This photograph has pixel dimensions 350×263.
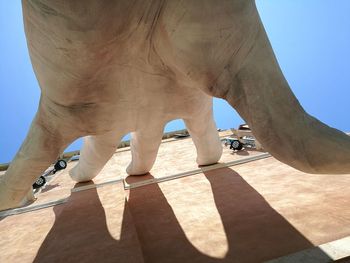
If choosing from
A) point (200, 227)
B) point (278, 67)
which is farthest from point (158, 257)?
point (278, 67)

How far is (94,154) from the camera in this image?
4449 millimetres

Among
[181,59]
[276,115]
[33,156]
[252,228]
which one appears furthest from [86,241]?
[276,115]

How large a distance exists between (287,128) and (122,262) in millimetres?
1397

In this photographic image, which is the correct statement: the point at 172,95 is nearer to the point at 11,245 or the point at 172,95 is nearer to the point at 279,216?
the point at 279,216

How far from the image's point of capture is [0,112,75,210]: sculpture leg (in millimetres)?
2932

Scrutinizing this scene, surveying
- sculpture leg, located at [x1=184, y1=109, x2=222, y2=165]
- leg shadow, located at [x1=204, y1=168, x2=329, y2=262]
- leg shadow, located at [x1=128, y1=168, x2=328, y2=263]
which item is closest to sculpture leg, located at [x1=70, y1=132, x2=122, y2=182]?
leg shadow, located at [x1=128, y1=168, x2=328, y2=263]

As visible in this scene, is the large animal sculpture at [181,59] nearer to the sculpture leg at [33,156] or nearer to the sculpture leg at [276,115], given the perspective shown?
Result: the sculpture leg at [276,115]

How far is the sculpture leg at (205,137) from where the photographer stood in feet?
13.7

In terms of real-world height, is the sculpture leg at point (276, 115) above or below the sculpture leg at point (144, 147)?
above

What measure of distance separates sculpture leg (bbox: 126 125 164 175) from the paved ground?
55 cm

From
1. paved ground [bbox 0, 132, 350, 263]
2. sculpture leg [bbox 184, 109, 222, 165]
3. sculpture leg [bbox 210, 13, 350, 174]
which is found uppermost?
sculpture leg [bbox 210, 13, 350, 174]

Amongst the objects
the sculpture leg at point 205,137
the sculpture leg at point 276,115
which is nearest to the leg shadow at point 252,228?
the sculpture leg at point 276,115

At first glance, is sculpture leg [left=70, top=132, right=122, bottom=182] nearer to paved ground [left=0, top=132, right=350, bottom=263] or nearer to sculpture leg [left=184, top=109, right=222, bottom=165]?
paved ground [left=0, top=132, right=350, bottom=263]

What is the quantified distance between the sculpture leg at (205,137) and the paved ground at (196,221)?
50cm
